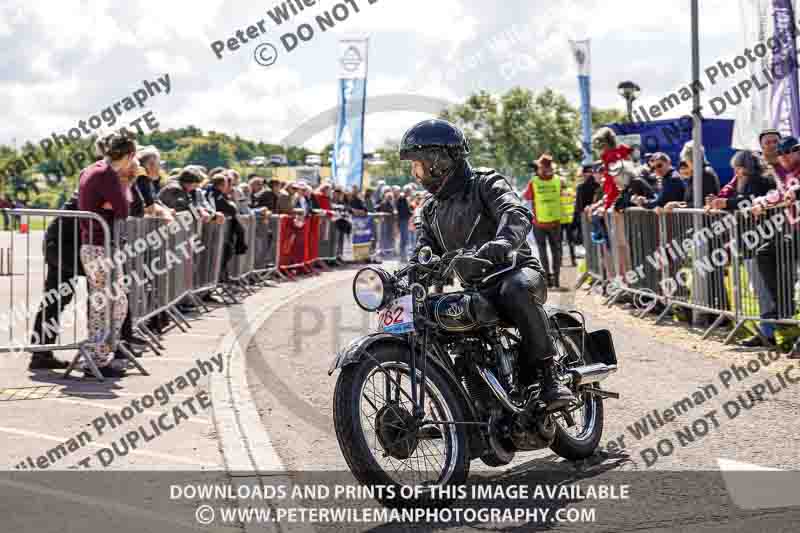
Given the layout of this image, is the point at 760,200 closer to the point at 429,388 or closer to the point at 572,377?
the point at 572,377

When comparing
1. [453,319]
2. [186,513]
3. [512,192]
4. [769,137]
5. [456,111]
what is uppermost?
[456,111]

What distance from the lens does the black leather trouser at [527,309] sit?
5203mm

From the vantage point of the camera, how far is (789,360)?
9.52 meters

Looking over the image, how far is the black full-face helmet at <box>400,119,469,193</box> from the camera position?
17.2ft

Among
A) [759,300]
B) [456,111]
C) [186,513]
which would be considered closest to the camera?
[186,513]

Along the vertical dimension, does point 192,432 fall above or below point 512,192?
below

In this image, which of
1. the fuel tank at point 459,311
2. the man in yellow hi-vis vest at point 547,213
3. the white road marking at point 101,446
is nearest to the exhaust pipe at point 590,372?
the fuel tank at point 459,311

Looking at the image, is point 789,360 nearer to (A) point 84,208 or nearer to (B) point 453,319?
(B) point 453,319

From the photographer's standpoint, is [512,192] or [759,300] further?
[759,300]

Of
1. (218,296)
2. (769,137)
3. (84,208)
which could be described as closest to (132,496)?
(84,208)

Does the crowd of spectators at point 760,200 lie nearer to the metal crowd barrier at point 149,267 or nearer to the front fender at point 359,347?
the metal crowd barrier at point 149,267

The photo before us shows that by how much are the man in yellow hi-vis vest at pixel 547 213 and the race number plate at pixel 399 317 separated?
1248 cm

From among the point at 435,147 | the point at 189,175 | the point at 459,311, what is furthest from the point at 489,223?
the point at 189,175

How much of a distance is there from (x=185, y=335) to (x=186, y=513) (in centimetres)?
685
